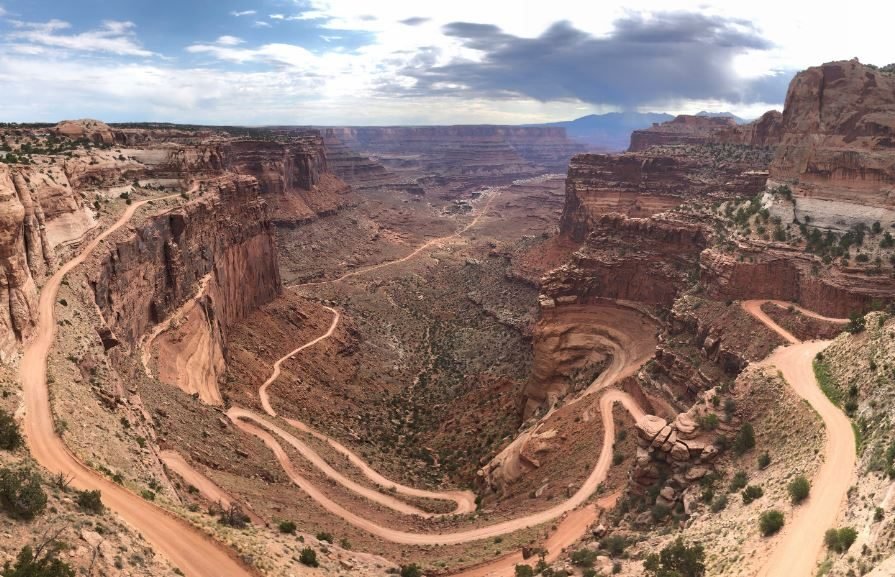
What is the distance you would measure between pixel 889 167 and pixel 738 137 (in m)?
57.5

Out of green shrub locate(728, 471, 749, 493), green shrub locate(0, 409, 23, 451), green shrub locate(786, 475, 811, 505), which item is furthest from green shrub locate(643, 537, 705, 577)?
green shrub locate(0, 409, 23, 451)

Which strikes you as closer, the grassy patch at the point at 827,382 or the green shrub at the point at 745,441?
the green shrub at the point at 745,441

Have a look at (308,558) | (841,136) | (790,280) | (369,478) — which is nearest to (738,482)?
(308,558)

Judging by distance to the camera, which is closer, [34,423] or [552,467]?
[34,423]

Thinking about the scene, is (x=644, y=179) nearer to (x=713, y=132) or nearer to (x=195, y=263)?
(x=713, y=132)

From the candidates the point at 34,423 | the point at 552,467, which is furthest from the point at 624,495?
the point at 34,423

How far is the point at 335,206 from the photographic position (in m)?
141

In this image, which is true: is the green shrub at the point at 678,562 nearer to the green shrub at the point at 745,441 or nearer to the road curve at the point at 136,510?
the green shrub at the point at 745,441

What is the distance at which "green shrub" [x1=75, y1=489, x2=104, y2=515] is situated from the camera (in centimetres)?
1686

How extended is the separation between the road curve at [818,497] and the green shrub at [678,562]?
5.93 feet

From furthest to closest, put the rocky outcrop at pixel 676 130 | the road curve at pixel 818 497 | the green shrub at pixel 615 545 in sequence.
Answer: the rocky outcrop at pixel 676 130
the green shrub at pixel 615 545
the road curve at pixel 818 497

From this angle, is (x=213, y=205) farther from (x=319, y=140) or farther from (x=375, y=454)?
(x=319, y=140)

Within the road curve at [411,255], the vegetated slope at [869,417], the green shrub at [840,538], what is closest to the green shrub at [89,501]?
the vegetated slope at [869,417]

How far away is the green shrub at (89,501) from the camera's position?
16.9 meters
